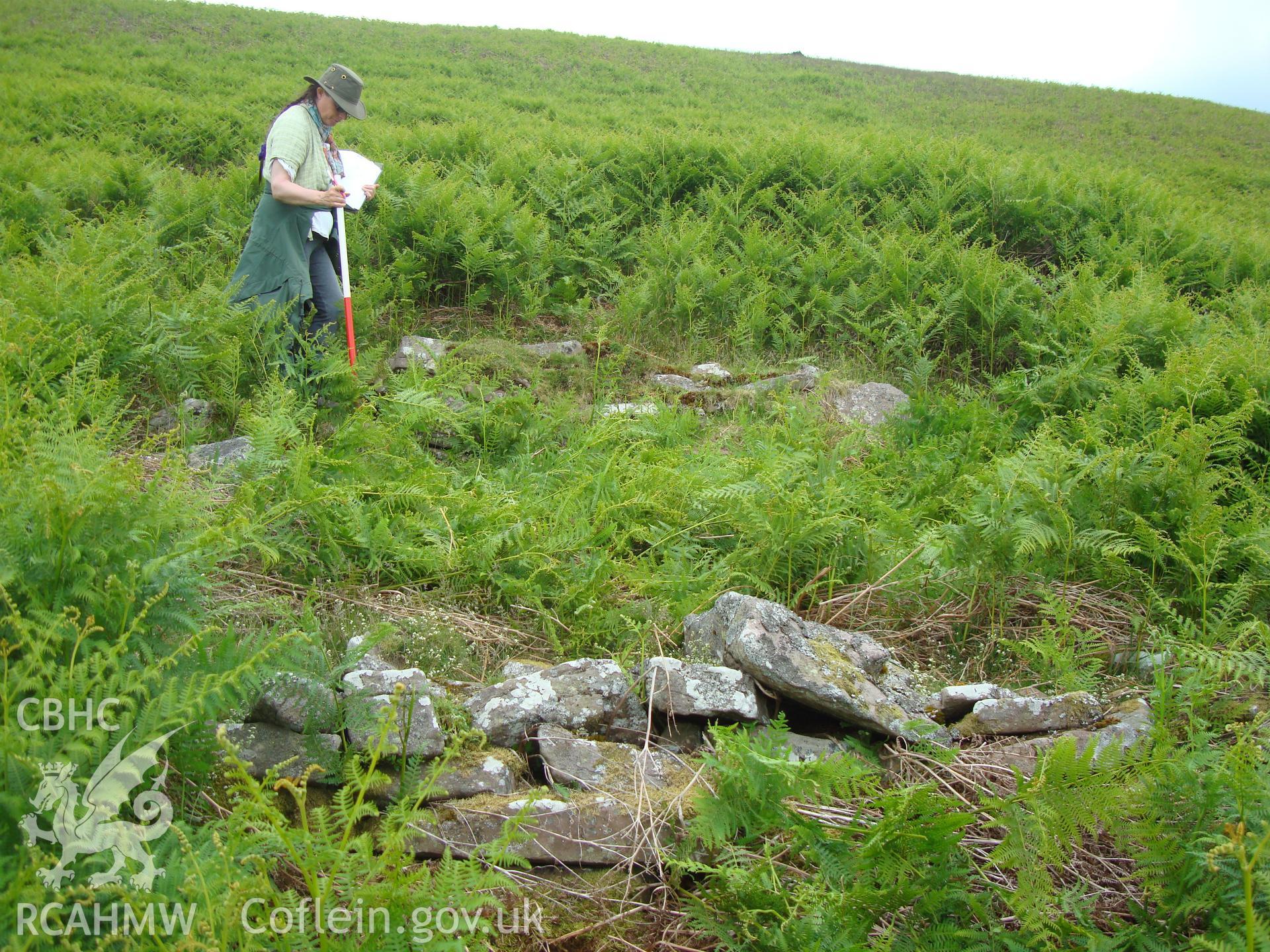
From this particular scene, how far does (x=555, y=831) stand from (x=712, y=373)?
5039 mm

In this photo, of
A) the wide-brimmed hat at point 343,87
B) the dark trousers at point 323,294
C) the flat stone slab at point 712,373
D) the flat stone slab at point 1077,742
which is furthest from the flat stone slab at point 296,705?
the flat stone slab at point 712,373

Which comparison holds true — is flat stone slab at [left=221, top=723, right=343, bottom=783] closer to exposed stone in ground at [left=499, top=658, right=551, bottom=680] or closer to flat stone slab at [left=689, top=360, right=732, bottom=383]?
exposed stone in ground at [left=499, top=658, right=551, bottom=680]

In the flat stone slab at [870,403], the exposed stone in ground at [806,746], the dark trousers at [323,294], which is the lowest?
the exposed stone in ground at [806,746]

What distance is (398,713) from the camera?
262 cm

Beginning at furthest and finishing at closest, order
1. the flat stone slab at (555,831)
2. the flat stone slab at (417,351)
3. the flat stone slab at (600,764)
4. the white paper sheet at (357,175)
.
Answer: the flat stone slab at (417,351)
the white paper sheet at (357,175)
the flat stone slab at (600,764)
the flat stone slab at (555,831)

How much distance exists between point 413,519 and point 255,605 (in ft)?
3.32

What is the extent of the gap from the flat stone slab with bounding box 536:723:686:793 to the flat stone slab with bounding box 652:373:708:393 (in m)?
4.18

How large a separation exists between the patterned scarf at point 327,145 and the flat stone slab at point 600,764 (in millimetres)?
4434

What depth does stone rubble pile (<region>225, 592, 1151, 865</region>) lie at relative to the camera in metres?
2.50

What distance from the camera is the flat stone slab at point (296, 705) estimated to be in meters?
2.53

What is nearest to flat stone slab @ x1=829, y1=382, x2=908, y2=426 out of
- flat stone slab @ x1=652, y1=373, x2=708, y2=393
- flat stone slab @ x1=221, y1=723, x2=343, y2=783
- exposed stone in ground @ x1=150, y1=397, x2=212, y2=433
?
flat stone slab @ x1=652, y1=373, x2=708, y2=393

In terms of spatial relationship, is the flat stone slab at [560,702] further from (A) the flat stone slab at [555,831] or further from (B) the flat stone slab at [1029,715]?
(B) the flat stone slab at [1029,715]
